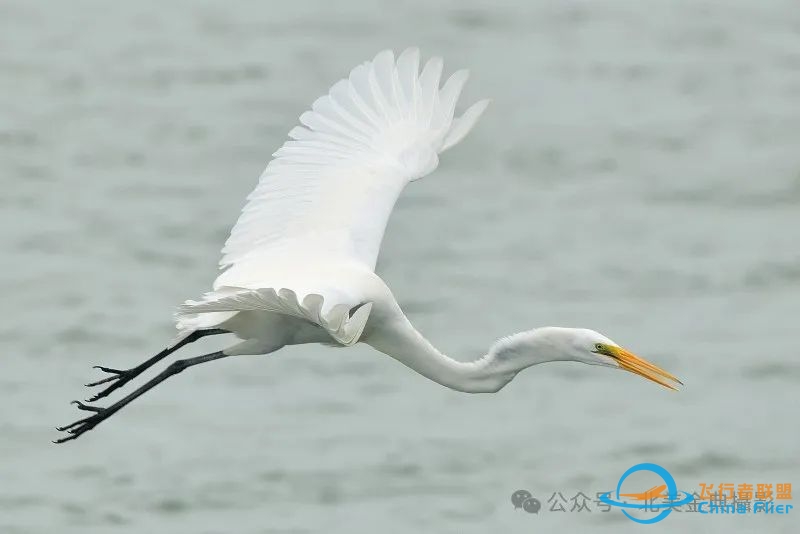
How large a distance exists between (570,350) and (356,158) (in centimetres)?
188

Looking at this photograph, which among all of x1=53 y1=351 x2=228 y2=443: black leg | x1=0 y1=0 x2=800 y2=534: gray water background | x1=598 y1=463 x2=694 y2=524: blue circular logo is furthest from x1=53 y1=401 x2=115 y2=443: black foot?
x1=598 y1=463 x2=694 y2=524: blue circular logo

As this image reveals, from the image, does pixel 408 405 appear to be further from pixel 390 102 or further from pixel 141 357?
pixel 390 102

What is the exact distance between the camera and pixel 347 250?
873 cm

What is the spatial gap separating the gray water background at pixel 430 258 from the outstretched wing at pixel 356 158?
283 centimetres

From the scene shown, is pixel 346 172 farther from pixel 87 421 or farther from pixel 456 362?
pixel 87 421

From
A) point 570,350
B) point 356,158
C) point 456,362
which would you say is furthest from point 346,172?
point 570,350

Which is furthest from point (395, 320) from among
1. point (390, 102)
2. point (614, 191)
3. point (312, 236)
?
point (614, 191)

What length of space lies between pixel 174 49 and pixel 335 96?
765 cm

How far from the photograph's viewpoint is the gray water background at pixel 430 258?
1173 cm

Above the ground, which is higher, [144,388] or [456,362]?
[456,362]

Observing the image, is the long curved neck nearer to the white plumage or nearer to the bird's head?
the bird's head

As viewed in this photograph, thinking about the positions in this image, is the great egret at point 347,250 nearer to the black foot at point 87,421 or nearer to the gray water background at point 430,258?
the black foot at point 87,421

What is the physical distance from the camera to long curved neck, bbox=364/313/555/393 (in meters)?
8.30

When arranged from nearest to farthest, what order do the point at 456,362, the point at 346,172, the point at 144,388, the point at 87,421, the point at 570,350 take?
the point at 570,350
the point at 456,362
the point at 144,388
the point at 87,421
the point at 346,172
